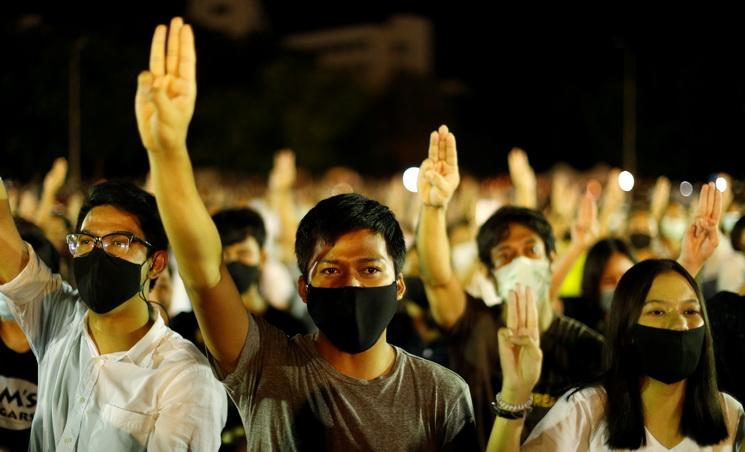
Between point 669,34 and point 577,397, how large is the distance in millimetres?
37284

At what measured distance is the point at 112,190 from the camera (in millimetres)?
3293

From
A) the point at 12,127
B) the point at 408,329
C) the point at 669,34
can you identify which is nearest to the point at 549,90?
the point at 669,34

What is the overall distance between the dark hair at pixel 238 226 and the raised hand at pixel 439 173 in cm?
151

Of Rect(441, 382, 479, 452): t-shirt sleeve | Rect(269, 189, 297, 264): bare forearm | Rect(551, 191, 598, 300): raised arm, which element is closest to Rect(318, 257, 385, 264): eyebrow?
Rect(441, 382, 479, 452): t-shirt sleeve

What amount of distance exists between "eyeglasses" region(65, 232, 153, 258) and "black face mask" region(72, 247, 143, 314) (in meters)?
0.04

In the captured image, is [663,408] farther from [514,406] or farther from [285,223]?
[285,223]

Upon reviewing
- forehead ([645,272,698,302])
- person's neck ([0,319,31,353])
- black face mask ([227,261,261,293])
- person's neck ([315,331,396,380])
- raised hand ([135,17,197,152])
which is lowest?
person's neck ([0,319,31,353])

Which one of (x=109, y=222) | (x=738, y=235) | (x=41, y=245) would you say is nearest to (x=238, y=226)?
(x=41, y=245)

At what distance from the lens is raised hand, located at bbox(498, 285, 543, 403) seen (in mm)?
2789

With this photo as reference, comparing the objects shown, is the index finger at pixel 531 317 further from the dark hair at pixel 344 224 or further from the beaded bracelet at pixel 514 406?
the dark hair at pixel 344 224

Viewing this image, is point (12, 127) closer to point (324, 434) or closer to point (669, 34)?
point (324, 434)

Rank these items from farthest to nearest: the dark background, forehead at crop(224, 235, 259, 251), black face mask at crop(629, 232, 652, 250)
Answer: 1. the dark background
2. black face mask at crop(629, 232, 652, 250)
3. forehead at crop(224, 235, 259, 251)

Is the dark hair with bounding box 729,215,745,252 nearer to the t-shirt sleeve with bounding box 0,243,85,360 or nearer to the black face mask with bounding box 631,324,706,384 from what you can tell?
the black face mask with bounding box 631,324,706,384

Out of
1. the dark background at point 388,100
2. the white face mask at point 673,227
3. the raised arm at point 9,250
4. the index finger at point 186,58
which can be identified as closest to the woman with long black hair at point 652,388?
the index finger at point 186,58
